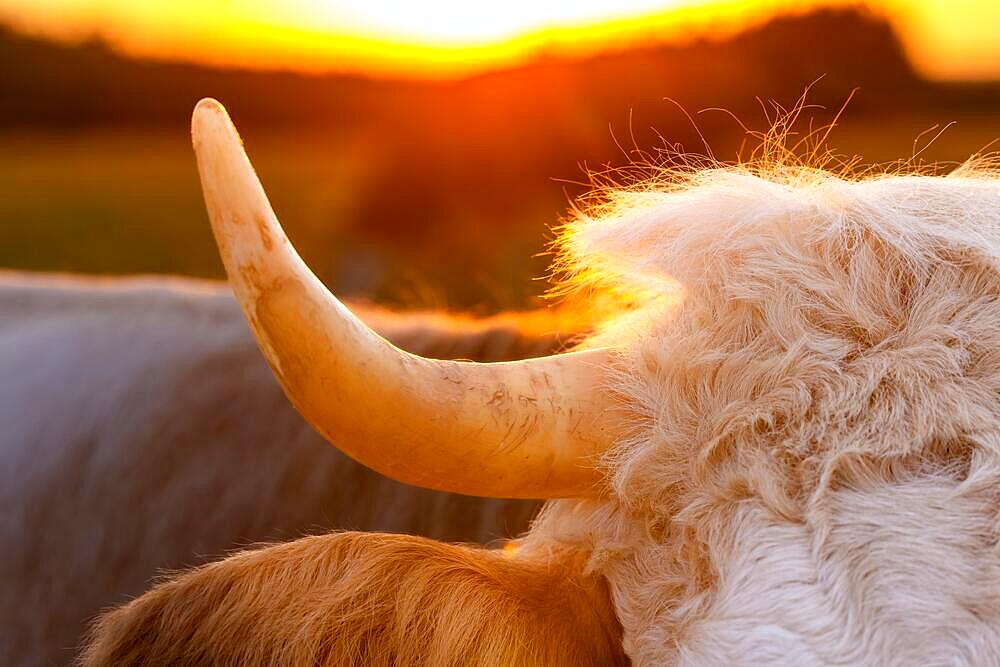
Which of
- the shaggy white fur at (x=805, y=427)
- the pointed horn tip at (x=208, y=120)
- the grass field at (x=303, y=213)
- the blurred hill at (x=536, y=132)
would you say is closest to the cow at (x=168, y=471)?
the grass field at (x=303, y=213)

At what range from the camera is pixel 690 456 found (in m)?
1.41

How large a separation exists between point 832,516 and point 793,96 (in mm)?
9684

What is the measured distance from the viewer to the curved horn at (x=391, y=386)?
3.80 ft

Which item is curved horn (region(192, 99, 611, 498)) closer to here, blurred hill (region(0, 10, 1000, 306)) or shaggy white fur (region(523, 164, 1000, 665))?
shaggy white fur (region(523, 164, 1000, 665))

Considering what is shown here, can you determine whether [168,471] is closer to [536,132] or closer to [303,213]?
[536,132]

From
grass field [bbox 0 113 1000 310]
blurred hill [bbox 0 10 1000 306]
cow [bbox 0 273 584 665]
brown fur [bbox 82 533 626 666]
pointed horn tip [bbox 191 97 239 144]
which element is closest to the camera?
pointed horn tip [bbox 191 97 239 144]

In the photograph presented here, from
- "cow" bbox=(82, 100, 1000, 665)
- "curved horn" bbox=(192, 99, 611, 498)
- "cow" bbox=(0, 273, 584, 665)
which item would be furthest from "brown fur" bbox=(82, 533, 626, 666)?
"cow" bbox=(0, 273, 584, 665)

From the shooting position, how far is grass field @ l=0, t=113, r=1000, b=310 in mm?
8203

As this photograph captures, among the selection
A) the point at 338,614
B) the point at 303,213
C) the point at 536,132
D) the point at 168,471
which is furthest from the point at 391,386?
the point at 303,213

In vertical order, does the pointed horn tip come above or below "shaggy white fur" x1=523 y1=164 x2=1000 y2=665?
above

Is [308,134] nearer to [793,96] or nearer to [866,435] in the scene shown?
[793,96]

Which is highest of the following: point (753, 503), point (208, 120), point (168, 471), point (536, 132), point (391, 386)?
point (536, 132)

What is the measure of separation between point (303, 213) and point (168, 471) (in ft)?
46.6

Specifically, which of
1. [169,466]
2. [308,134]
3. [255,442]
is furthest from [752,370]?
[308,134]
